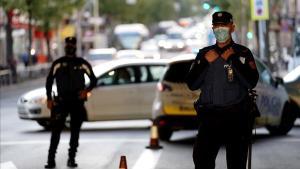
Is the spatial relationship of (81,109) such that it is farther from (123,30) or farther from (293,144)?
(123,30)

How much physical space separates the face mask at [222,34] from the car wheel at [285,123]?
9.58 metres

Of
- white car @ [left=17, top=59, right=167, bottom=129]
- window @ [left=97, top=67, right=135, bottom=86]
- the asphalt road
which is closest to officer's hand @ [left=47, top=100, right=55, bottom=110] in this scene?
the asphalt road

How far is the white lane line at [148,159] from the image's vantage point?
12.9m

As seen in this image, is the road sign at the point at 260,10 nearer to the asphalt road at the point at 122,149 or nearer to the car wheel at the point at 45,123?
the asphalt road at the point at 122,149

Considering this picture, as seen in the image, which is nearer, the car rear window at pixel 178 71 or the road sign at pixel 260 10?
the car rear window at pixel 178 71

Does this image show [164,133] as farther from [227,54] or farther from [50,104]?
[227,54]

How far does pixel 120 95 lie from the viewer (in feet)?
63.8

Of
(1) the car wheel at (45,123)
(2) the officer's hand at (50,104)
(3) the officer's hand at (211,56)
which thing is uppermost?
(3) the officer's hand at (211,56)

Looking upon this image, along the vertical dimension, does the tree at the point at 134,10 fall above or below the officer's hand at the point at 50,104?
below

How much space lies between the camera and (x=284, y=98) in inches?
679

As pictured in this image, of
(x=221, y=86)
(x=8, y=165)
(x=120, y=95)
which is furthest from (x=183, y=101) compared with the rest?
(x=221, y=86)

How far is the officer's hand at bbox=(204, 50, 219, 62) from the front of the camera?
776 cm

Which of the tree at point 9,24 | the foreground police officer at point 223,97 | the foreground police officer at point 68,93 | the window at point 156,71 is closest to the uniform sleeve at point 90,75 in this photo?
the foreground police officer at point 68,93

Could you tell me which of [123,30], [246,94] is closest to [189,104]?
[246,94]
